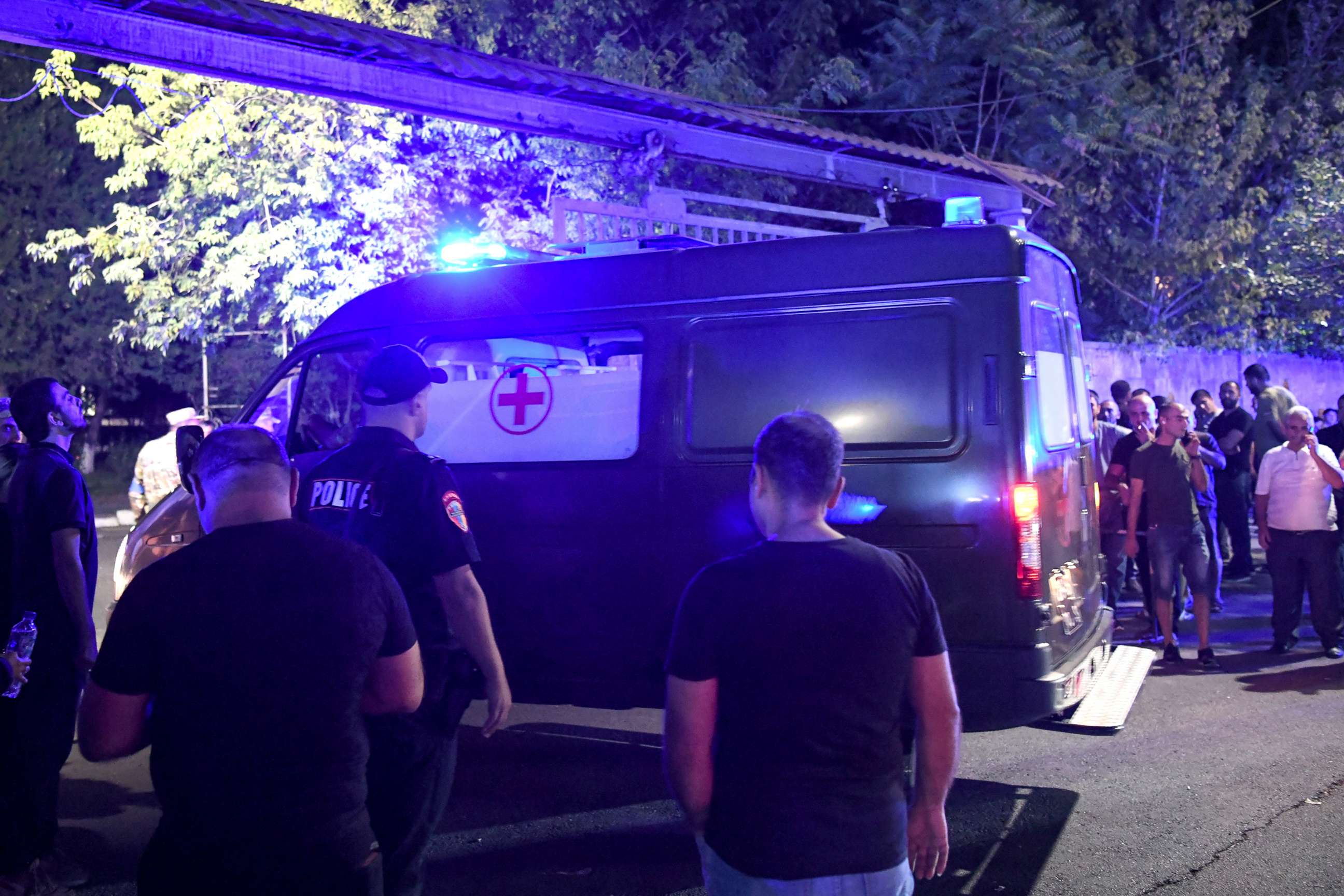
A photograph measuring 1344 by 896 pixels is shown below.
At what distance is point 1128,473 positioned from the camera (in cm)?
848

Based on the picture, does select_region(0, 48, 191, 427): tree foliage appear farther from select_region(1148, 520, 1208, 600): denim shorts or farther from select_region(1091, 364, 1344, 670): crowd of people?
select_region(1148, 520, 1208, 600): denim shorts

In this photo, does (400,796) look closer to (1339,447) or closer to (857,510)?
(857,510)

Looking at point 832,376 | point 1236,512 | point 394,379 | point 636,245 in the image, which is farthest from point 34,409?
point 1236,512

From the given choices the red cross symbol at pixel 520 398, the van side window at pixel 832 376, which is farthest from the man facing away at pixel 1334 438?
the red cross symbol at pixel 520 398

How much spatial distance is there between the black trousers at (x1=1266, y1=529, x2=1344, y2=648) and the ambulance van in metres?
3.02

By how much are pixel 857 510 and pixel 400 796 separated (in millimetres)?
2396

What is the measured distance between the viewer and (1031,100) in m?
17.1

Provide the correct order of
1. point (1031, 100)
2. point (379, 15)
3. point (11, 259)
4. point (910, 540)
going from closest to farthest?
point (910, 540) → point (379, 15) → point (1031, 100) → point (11, 259)

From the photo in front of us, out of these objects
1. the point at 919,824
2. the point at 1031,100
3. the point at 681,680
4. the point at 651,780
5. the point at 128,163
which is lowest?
the point at 651,780

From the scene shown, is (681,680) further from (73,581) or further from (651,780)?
(651,780)

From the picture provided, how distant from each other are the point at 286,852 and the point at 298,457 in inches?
164

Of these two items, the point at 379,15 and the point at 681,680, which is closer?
the point at 681,680

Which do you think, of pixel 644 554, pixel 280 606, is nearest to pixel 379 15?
pixel 644 554

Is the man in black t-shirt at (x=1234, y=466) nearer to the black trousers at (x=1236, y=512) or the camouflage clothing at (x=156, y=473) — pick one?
the black trousers at (x=1236, y=512)
